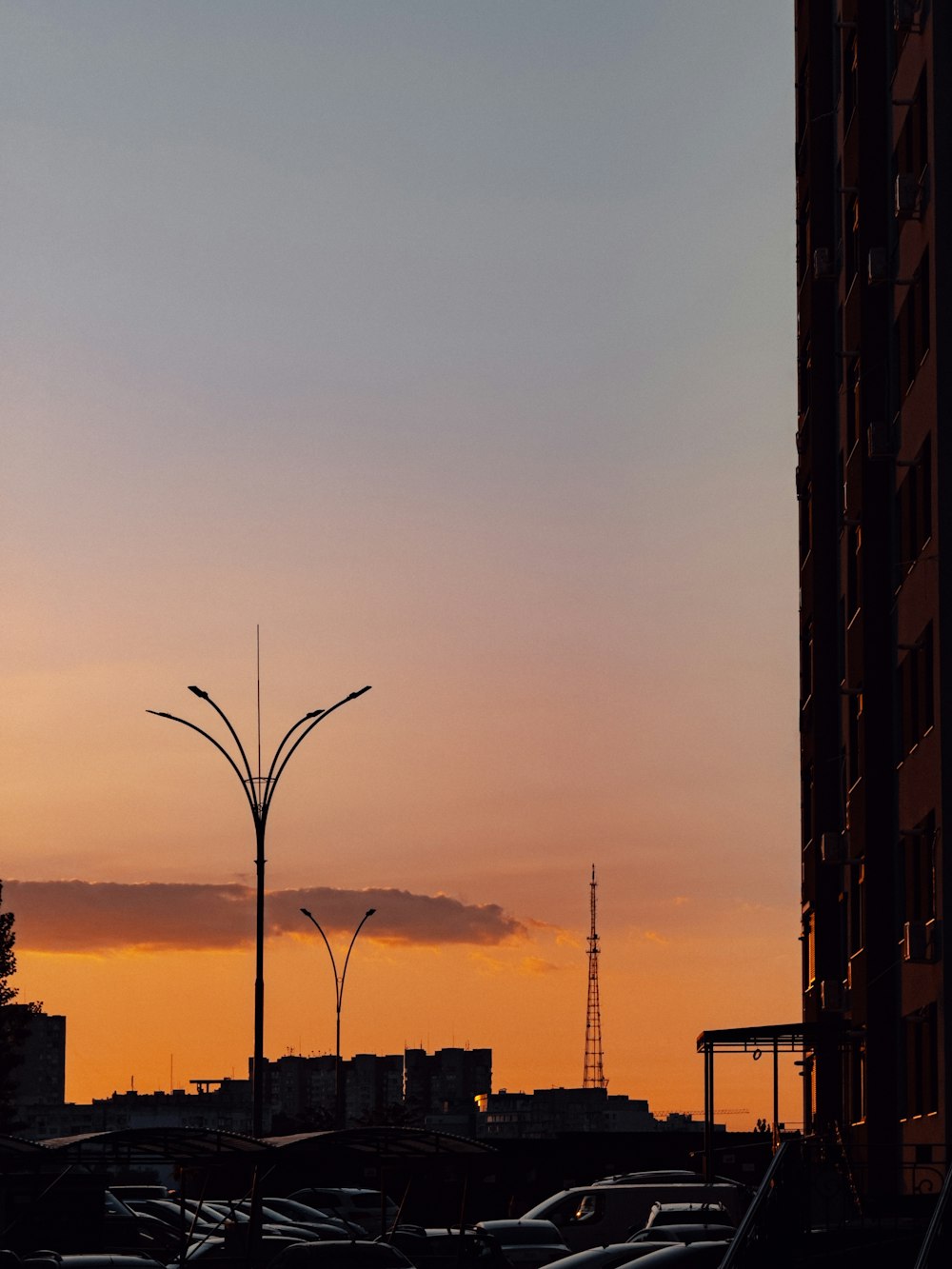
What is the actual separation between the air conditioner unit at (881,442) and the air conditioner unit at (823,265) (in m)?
10.6

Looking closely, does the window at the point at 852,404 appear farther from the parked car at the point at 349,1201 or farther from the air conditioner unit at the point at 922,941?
the parked car at the point at 349,1201

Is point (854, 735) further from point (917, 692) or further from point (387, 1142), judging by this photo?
point (387, 1142)

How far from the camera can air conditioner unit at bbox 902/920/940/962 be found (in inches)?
1377

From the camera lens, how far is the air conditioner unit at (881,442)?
129 ft

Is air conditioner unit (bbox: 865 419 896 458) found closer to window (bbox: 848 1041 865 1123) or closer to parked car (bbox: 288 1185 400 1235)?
window (bbox: 848 1041 865 1123)

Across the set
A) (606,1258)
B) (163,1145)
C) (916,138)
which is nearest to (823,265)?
(916,138)

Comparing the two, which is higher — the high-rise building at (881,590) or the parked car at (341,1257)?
the high-rise building at (881,590)

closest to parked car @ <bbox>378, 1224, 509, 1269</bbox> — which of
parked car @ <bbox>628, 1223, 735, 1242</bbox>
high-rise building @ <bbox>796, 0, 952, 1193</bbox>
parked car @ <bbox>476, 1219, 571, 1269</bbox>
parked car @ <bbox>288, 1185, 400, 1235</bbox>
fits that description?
parked car @ <bbox>476, 1219, 571, 1269</bbox>

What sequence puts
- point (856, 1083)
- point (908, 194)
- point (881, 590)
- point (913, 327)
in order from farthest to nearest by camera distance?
point (856, 1083) < point (881, 590) < point (913, 327) < point (908, 194)

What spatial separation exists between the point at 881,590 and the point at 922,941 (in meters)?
8.09

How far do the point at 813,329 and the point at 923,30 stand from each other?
14.5 m

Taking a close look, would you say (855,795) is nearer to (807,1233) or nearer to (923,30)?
(923,30)

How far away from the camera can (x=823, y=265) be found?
4934cm

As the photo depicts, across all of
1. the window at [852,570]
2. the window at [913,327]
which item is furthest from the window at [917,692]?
the window at [913,327]
